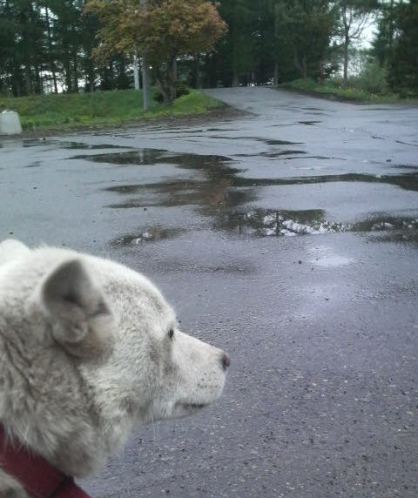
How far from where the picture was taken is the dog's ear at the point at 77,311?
1.79 metres

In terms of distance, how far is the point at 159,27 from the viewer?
2830 cm

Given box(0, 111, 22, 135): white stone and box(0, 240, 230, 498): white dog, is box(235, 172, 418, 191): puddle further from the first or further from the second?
box(0, 111, 22, 135): white stone

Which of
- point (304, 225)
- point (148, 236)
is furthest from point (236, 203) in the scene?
point (148, 236)

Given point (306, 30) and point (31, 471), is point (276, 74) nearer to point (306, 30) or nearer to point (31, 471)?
point (306, 30)

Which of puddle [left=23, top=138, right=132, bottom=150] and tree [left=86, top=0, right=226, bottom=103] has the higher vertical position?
tree [left=86, top=0, right=226, bottom=103]

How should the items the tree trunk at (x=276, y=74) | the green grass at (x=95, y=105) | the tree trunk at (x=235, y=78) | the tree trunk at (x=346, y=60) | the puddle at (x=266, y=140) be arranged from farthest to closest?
the tree trunk at (x=276, y=74) < the tree trunk at (x=235, y=78) < the tree trunk at (x=346, y=60) < the green grass at (x=95, y=105) < the puddle at (x=266, y=140)

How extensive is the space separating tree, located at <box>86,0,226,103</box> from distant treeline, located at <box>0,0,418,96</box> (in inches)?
603

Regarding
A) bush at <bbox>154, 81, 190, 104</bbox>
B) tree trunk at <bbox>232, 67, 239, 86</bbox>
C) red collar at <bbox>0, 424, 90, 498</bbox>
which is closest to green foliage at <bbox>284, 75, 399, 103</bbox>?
tree trunk at <bbox>232, 67, 239, 86</bbox>

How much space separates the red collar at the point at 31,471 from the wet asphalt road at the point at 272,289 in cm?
99

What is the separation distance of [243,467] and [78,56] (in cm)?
5315

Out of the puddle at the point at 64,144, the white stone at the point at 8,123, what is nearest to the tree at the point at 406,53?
the white stone at the point at 8,123

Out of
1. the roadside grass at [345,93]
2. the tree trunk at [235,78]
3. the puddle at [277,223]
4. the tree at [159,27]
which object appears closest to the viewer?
the puddle at [277,223]

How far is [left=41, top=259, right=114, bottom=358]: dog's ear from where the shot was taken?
1794 millimetres

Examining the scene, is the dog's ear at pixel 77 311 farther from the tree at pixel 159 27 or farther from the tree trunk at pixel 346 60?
the tree trunk at pixel 346 60
